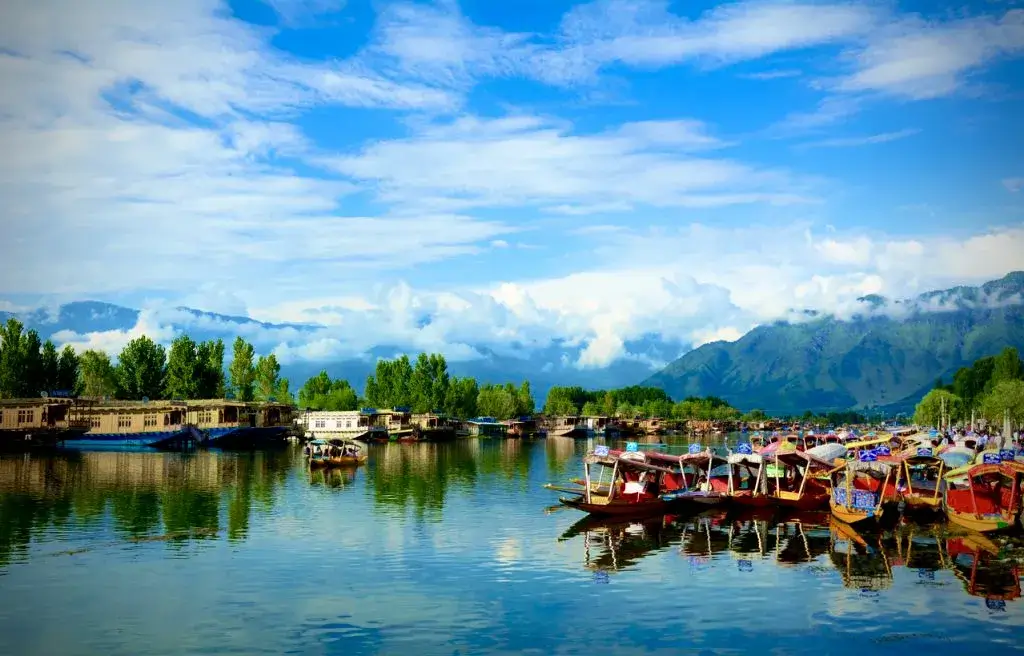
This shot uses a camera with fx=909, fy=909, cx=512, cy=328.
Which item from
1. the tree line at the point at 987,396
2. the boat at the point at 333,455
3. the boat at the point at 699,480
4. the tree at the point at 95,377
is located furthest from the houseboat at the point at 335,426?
the tree line at the point at 987,396

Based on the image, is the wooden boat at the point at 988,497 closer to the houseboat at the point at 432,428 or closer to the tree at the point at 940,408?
the houseboat at the point at 432,428

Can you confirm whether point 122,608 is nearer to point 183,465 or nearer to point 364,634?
point 364,634

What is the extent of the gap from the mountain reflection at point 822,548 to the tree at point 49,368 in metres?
127

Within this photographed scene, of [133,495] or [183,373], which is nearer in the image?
[133,495]

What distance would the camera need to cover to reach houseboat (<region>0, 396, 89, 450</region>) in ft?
363

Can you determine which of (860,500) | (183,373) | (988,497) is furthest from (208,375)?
(988,497)

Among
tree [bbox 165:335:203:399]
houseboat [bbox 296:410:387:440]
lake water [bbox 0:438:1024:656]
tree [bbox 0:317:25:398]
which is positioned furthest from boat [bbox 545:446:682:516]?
tree [bbox 0:317:25:398]

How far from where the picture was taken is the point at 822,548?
43531 mm

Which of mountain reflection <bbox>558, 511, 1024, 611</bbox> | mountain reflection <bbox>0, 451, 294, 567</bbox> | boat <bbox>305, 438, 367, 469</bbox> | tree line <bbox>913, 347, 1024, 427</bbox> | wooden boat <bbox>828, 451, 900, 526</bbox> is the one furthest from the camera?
tree line <bbox>913, 347, 1024, 427</bbox>

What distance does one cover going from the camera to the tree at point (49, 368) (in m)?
149

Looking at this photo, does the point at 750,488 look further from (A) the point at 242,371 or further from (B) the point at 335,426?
(A) the point at 242,371

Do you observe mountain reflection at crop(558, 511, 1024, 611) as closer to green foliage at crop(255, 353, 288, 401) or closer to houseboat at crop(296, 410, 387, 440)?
houseboat at crop(296, 410, 387, 440)

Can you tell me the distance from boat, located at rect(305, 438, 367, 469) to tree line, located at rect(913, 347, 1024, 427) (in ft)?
290

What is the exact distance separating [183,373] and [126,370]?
11.8m
